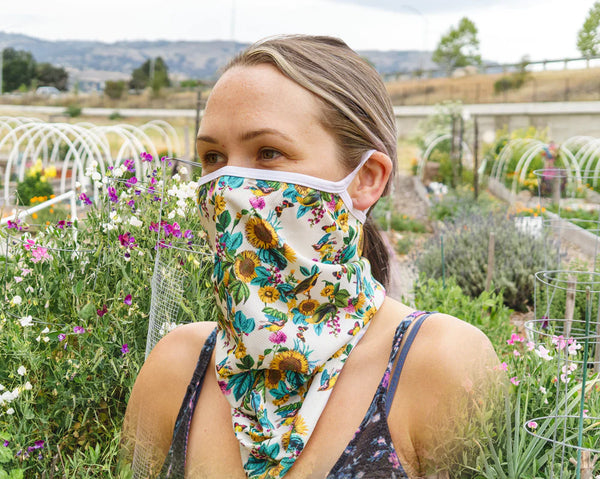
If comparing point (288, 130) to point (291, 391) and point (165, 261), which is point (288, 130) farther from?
point (165, 261)

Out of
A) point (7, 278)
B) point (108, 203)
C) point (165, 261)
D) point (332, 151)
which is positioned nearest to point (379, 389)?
point (332, 151)

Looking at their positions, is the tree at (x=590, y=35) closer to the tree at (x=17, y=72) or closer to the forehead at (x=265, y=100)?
the forehead at (x=265, y=100)

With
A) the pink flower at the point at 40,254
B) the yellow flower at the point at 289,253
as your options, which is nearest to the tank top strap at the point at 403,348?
the yellow flower at the point at 289,253

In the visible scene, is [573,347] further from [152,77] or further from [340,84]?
[152,77]

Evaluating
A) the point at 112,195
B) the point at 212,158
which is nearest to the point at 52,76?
the point at 112,195

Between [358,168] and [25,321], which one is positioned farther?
[25,321]

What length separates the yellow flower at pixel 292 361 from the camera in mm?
1323

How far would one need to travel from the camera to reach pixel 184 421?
4.65 ft

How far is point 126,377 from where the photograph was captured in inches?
101

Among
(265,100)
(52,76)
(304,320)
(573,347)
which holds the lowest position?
(573,347)

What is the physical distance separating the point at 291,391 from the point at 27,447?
4.19 feet

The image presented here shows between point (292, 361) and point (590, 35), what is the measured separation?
5014cm

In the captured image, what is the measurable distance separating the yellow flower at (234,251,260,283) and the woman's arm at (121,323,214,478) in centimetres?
24

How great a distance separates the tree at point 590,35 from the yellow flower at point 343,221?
44298 millimetres
